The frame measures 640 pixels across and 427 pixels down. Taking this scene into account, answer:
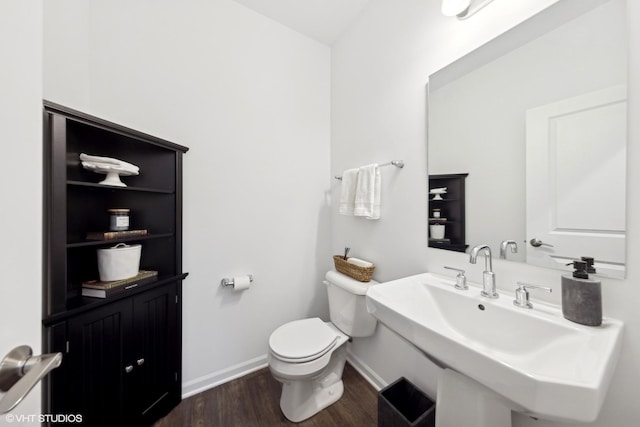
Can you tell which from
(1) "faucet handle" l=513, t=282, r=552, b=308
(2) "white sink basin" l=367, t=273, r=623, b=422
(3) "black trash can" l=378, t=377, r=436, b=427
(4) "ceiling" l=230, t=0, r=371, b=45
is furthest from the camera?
(4) "ceiling" l=230, t=0, r=371, b=45

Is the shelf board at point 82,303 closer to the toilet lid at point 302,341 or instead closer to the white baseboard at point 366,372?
the toilet lid at point 302,341

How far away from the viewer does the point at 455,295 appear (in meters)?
0.99

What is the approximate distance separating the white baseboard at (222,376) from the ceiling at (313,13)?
2530 mm

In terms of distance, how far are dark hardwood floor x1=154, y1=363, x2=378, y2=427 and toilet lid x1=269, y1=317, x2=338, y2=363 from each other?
1.29 ft

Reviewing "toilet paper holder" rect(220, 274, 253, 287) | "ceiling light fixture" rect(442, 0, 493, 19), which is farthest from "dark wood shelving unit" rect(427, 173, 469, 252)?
"toilet paper holder" rect(220, 274, 253, 287)

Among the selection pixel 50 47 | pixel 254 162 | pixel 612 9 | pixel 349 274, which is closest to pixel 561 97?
pixel 612 9

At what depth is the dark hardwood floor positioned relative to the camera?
50.8 inches

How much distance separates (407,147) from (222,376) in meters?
1.92

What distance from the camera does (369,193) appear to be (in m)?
1.50

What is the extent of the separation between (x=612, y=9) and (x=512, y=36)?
259 mm

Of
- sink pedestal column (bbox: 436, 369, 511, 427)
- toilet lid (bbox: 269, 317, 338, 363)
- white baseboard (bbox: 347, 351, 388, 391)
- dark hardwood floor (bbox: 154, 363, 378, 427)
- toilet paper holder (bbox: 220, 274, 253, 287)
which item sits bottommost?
dark hardwood floor (bbox: 154, 363, 378, 427)

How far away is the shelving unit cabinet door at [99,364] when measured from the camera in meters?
0.92

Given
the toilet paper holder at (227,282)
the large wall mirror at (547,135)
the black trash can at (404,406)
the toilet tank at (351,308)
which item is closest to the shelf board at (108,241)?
the toilet paper holder at (227,282)

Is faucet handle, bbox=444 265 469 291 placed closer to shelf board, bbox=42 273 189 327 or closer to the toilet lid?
the toilet lid
